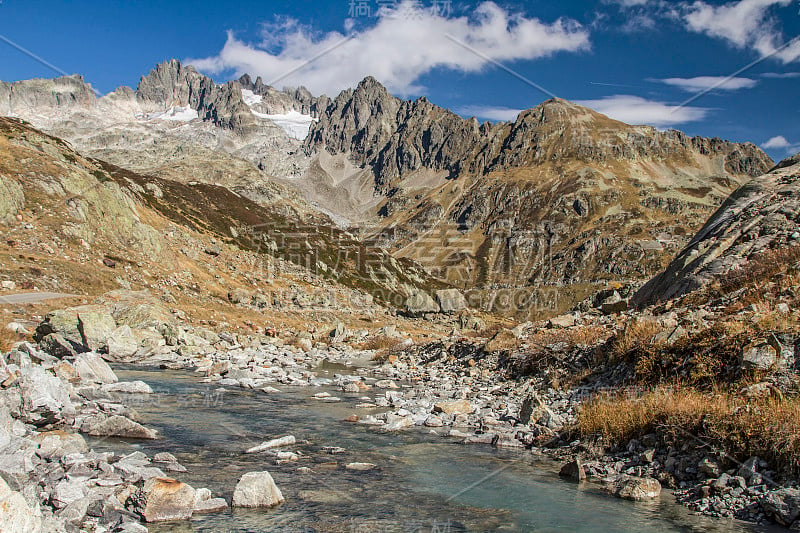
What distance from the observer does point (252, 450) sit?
12.5m

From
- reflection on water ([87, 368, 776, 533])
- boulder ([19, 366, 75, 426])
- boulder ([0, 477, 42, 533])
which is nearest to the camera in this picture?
boulder ([0, 477, 42, 533])

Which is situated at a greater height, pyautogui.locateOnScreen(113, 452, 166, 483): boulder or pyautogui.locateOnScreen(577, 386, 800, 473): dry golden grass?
pyautogui.locateOnScreen(577, 386, 800, 473): dry golden grass

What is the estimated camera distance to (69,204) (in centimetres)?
5159

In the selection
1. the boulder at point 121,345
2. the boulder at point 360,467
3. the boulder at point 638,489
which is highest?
the boulder at point 638,489

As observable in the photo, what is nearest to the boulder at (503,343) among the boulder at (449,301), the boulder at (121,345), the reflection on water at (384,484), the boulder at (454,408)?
the boulder at (454,408)

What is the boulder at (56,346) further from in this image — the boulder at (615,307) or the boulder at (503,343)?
the boulder at (615,307)

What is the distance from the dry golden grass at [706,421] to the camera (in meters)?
→ 8.79

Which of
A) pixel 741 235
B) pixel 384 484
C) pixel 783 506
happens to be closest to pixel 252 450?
pixel 384 484

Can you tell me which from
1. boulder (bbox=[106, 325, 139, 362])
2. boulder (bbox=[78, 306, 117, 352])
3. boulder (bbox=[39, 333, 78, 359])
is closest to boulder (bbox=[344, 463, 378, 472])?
boulder (bbox=[39, 333, 78, 359])

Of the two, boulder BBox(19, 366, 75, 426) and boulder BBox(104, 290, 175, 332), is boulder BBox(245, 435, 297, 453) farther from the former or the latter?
boulder BBox(104, 290, 175, 332)

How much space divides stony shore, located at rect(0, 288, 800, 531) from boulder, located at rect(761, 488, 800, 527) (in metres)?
0.02

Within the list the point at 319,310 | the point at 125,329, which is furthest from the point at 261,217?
the point at 125,329

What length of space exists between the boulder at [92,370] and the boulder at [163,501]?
496 inches

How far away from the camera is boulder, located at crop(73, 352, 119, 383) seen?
18562 millimetres
